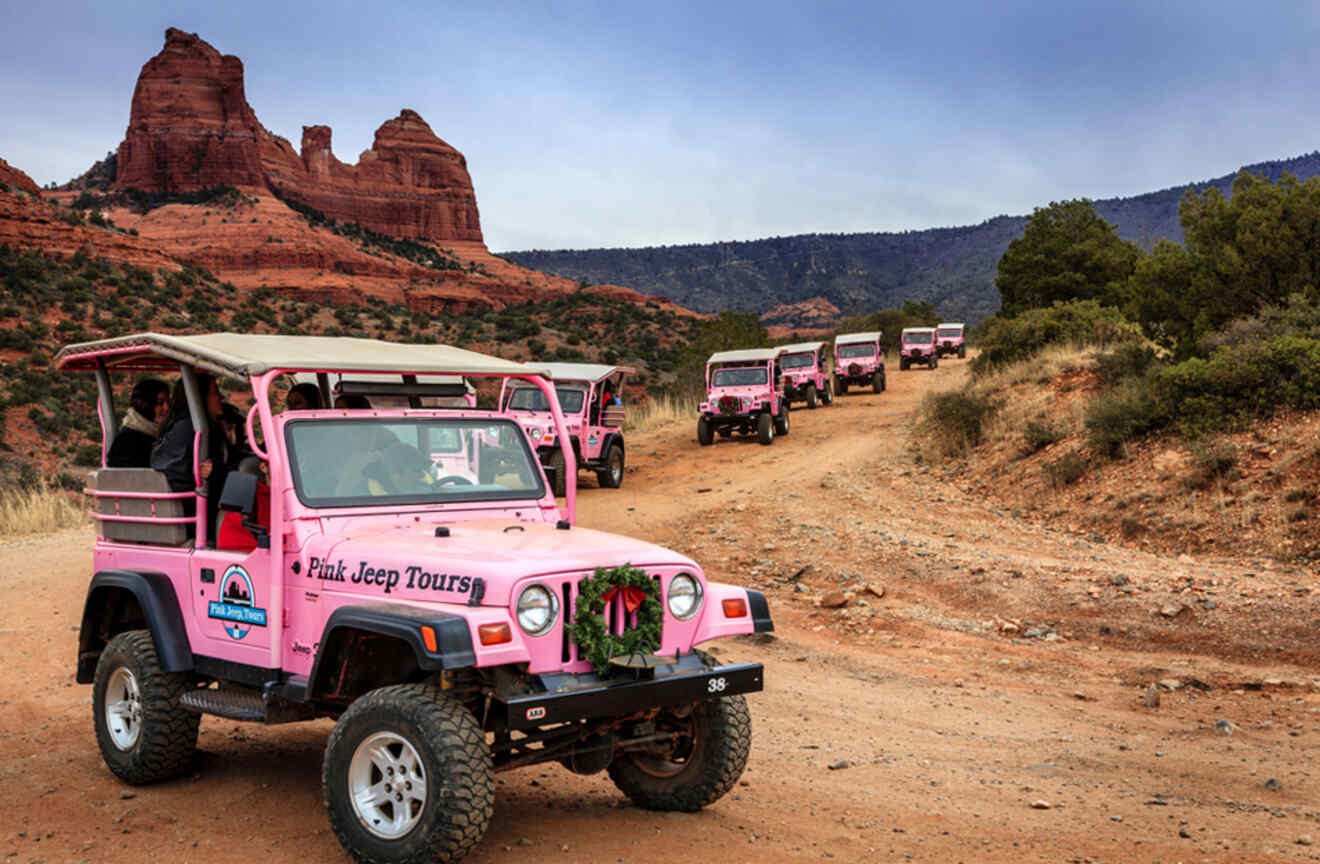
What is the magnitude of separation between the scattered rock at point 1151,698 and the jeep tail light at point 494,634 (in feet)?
19.0

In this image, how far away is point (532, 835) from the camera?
4789mm

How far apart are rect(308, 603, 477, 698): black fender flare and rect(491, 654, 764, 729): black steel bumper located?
28 cm

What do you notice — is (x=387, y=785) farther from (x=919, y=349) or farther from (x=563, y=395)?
(x=919, y=349)

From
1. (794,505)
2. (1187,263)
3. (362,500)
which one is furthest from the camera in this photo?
(1187,263)

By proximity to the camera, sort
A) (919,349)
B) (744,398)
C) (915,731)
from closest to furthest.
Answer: (915,731)
(744,398)
(919,349)

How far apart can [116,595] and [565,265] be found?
13838cm

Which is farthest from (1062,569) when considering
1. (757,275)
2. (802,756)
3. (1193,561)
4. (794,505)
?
(757,275)

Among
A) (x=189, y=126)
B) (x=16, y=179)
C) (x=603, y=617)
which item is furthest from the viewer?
(x=189, y=126)

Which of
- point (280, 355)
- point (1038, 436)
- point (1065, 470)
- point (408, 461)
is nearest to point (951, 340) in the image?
point (1038, 436)

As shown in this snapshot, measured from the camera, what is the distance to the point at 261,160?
98500mm

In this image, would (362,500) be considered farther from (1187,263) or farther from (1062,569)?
(1187,263)

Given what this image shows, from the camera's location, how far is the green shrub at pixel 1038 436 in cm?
1755

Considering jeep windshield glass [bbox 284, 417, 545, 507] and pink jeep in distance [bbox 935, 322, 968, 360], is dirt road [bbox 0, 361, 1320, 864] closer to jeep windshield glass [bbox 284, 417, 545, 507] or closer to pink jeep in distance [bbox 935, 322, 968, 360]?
jeep windshield glass [bbox 284, 417, 545, 507]

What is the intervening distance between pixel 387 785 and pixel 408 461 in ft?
5.78
